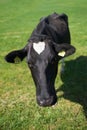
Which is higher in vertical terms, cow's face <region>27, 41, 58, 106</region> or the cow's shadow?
cow's face <region>27, 41, 58, 106</region>

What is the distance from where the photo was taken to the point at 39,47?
20.9 feet

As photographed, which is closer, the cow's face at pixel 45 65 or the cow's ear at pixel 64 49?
the cow's face at pixel 45 65

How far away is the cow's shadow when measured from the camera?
26.9ft

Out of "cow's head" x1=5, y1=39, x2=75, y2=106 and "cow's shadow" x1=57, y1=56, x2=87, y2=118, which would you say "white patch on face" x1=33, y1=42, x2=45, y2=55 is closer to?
"cow's head" x1=5, y1=39, x2=75, y2=106

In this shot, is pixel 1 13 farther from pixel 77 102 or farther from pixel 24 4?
pixel 77 102

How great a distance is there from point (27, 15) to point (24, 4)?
18.8 feet

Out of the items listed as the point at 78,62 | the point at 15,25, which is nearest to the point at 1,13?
the point at 15,25

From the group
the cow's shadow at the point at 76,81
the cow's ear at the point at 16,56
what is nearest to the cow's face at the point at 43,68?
the cow's ear at the point at 16,56

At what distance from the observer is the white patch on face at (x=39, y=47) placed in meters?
6.32

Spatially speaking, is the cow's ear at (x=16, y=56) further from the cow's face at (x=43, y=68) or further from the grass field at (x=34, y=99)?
the grass field at (x=34, y=99)

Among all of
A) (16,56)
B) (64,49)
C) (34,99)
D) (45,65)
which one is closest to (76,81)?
(34,99)

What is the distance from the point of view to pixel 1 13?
24.3 m

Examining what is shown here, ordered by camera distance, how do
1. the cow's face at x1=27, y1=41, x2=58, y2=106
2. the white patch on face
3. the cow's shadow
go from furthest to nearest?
the cow's shadow, the white patch on face, the cow's face at x1=27, y1=41, x2=58, y2=106

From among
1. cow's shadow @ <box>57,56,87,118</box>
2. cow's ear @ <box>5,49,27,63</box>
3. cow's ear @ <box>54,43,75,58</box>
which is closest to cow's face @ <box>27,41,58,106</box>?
cow's ear @ <box>54,43,75,58</box>
